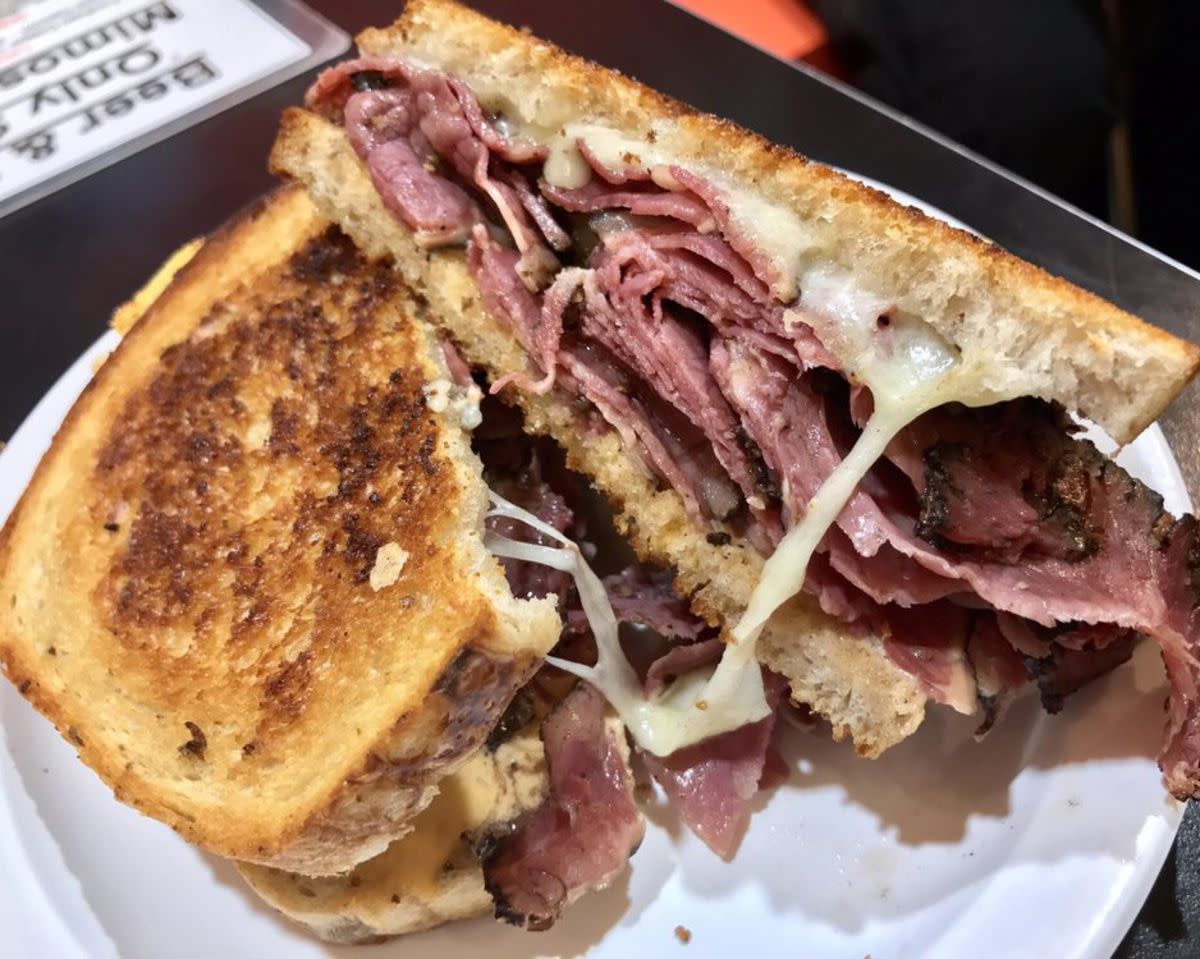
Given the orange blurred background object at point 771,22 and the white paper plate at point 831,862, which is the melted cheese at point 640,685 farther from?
the orange blurred background object at point 771,22

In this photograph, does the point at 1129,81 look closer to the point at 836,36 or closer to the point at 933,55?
the point at 933,55

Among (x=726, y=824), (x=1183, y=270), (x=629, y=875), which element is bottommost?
(x=629, y=875)

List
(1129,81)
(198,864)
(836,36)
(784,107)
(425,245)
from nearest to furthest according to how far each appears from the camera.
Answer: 1. (198,864)
2. (425,245)
3. (1129,81)
4. (784,107)
5. (836,36)

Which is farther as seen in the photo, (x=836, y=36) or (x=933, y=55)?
(x=836, y=36)

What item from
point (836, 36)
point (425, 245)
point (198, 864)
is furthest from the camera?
point (836, 36)

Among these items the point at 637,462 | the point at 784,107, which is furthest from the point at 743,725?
the point at 784,107

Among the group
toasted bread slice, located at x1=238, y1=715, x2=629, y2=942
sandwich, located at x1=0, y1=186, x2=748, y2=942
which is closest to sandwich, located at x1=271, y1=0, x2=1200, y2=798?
sandwich, located at x1=0, y1=186, x2=748, y2=942

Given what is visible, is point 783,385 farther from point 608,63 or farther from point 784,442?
point 608,63

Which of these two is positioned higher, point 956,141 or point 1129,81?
point 1129,81
